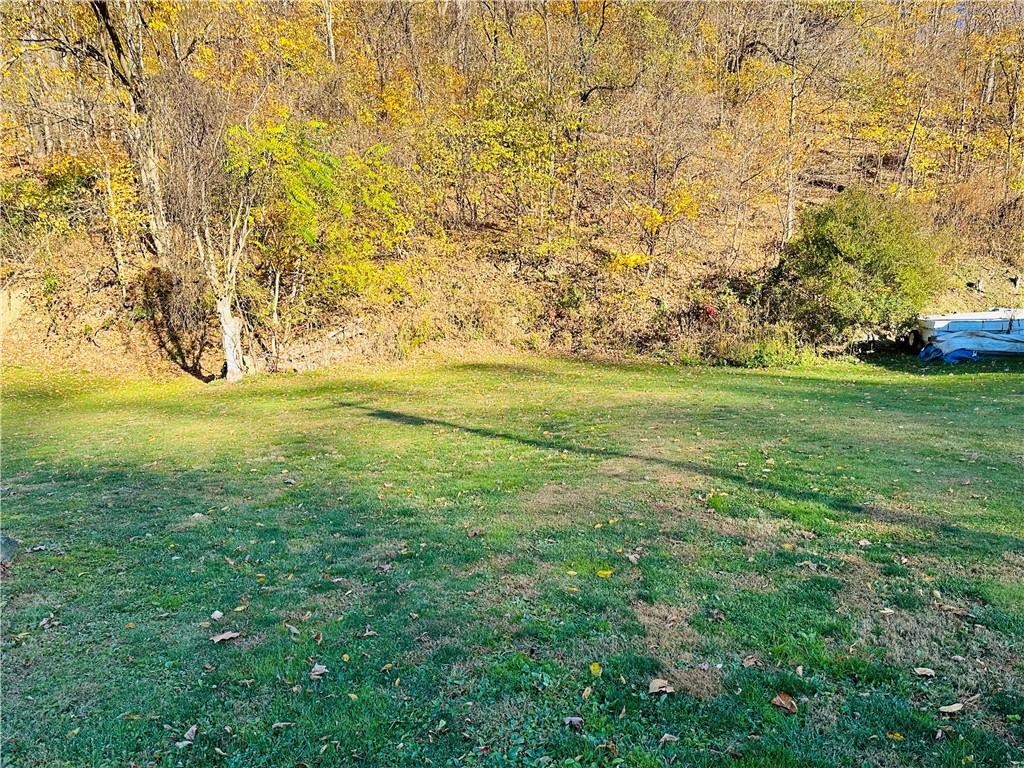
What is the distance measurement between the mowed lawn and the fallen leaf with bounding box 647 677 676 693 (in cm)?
4

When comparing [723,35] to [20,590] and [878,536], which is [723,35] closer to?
[878,536]

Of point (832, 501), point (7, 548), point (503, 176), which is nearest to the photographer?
point (7, 548)

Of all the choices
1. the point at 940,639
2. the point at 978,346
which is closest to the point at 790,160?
the point at 978,346

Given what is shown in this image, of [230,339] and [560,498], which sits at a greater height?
[230,339]

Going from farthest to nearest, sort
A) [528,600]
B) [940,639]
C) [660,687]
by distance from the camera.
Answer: [528,600] → [940,639] → [660,687]

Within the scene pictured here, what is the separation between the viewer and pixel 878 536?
217 inches

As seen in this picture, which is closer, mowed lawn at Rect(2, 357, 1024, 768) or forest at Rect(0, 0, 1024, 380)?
mowed lawn at Rect(2, 357, 1024, 768)

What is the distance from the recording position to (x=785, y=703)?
332 centimetres

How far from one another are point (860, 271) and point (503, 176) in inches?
507

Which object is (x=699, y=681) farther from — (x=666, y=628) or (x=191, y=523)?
(x=191, y=523)

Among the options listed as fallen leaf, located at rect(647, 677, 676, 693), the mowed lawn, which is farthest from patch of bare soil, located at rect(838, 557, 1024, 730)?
fallen leaf, located at rect(647, 677, 676, 693)

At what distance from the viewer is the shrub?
18141 millimetres

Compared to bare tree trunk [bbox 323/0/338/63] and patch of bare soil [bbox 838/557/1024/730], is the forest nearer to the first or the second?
bare tree trunk [bbox 323/0/338/63]

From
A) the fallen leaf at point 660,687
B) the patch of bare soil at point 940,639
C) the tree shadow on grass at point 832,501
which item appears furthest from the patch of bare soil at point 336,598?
the tree shadow on grass at point 832,501
